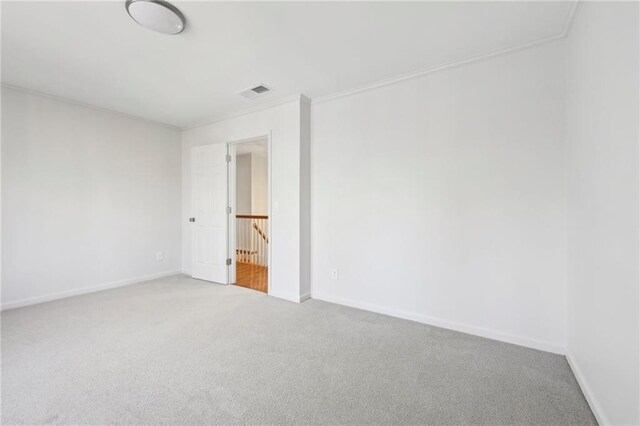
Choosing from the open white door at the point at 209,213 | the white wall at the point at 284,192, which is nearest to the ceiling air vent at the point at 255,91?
the white wall at the point at 284,192

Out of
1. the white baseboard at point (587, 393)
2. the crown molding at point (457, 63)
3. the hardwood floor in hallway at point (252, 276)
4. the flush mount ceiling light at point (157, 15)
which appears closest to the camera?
the white baseboard at point (587, 393)

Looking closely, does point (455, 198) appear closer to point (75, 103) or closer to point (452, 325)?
point (452, 325)

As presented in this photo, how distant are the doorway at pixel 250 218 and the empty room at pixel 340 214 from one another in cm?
18

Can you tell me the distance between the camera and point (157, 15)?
6.07ft

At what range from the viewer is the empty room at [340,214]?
1.53 meters

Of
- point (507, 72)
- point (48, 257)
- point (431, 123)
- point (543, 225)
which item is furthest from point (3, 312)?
point (507, 72)

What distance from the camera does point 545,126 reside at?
6.98 ft

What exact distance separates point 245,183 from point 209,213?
327 cm

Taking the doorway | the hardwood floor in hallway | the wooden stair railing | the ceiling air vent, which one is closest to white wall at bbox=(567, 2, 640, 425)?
the ceiling air vent

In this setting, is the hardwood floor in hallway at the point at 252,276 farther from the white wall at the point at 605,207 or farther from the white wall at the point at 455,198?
the white wall at the point at 605,207

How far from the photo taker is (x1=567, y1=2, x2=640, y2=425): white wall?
1162 millimetres

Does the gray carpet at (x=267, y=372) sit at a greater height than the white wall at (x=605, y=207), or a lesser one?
lesser

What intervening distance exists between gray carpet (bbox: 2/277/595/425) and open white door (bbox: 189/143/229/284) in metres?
1.25

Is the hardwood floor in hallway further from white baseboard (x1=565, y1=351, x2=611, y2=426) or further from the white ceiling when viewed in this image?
white baseboard (x1=565, y1=351, x2=611, y2=426)
